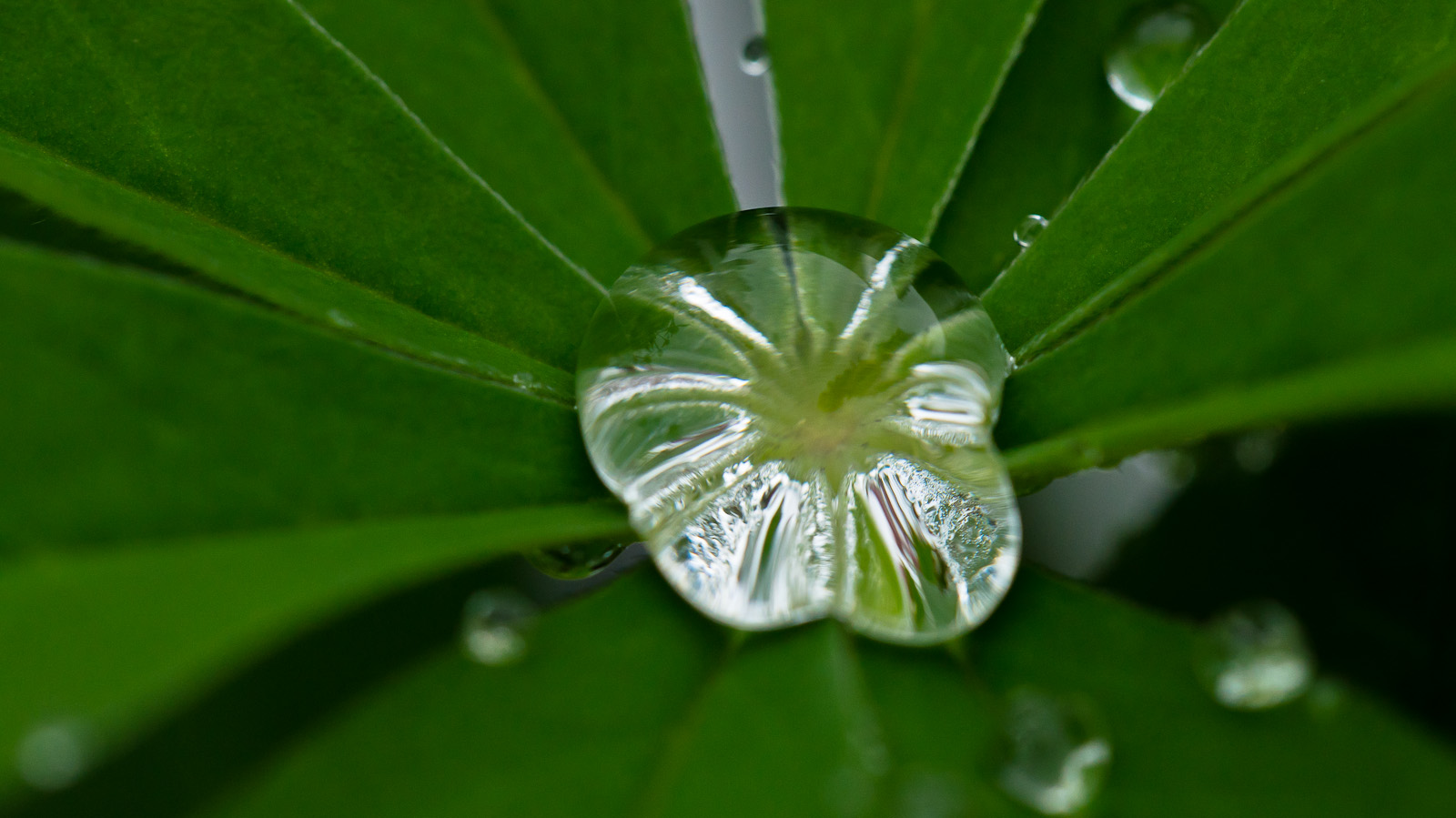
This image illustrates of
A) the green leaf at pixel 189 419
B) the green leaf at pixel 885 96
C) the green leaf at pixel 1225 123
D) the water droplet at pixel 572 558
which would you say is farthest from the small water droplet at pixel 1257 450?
the green leaf at pixel 189 419

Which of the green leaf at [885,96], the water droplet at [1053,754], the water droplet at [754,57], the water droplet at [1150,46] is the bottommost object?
the water droplet at [1053,754]

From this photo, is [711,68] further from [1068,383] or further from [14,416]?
[14,416]

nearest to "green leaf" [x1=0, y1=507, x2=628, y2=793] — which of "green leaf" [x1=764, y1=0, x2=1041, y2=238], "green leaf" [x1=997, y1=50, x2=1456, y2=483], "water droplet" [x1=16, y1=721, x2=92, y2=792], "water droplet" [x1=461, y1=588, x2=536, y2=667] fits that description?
"water droplet" [x1=16, y1=721, x2=92, y2=792]

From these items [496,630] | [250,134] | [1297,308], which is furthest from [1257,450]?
[250,134]

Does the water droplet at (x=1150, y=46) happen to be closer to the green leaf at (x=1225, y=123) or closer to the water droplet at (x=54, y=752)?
the green leaf at (x=1225, y=123)

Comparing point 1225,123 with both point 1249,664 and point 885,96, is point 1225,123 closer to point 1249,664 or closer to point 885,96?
point 885,96

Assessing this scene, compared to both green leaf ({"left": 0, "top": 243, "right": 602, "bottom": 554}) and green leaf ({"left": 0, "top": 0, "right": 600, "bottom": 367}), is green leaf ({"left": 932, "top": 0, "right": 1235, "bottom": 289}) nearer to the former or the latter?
green leaf ({"left": 0, "top": 0, "right": 600, "bottom": 367})
